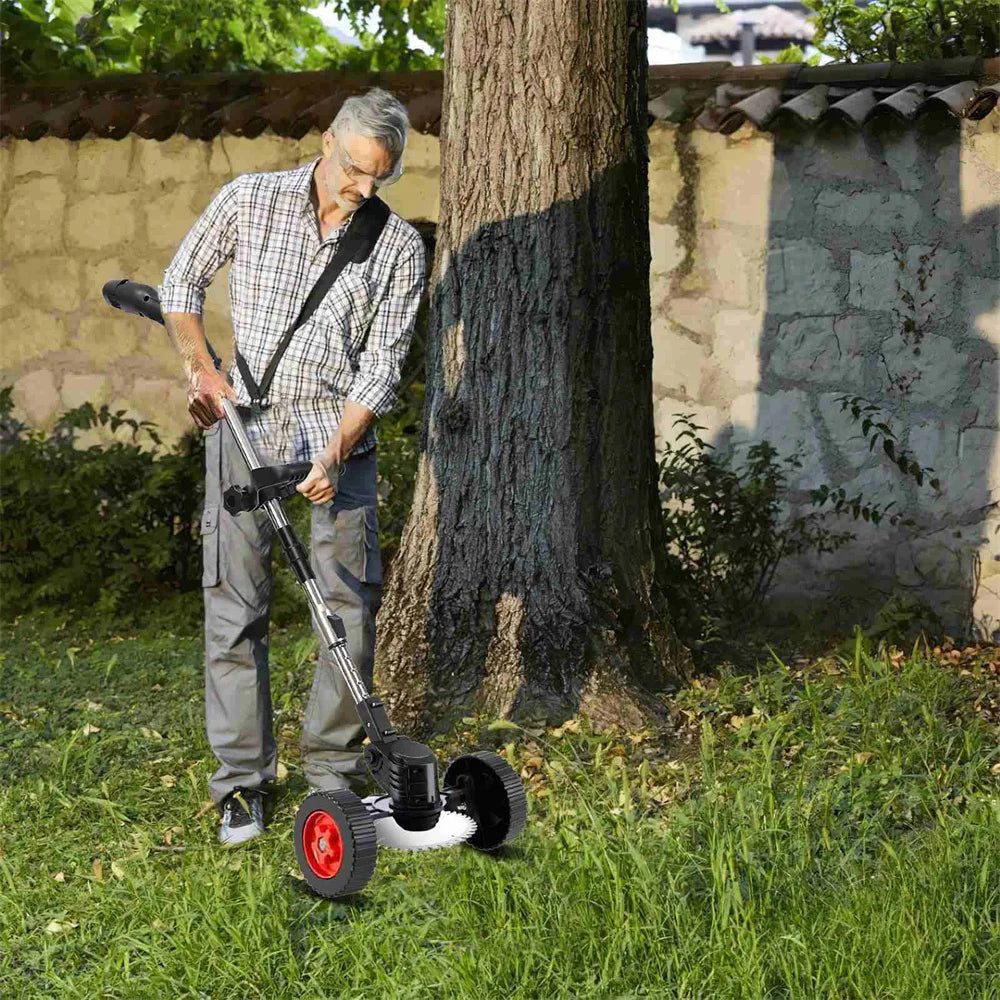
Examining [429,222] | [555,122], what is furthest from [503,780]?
[429,222]

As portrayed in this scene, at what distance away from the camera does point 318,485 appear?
3.77 m

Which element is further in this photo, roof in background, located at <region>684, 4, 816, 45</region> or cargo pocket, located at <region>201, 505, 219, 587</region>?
roof in background, located at <region>684, 4, 816, 45</region>

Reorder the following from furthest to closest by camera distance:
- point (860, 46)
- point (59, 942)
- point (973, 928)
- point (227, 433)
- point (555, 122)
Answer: point (860, 46) → point (555, 122) → point (227, 433) → point (59, 942) → point (973, 928)

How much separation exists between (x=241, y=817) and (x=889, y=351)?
11.9ft

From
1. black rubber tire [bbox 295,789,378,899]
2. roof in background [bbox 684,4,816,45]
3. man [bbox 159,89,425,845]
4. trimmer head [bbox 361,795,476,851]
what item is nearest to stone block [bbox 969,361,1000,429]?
man [bbox 159,89,425,845]

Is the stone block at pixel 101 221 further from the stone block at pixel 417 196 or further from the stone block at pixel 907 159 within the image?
the stone block at pixel 907 159

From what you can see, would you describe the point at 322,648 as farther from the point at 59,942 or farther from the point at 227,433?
the point at 59,942

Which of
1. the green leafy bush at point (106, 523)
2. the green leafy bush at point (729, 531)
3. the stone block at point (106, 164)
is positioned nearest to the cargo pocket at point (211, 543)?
the green leafy bush at point (729, 531)

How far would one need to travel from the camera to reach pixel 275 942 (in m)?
3.48

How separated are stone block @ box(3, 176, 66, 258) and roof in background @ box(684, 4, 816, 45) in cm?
2612

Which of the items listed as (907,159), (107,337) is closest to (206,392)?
(907,159)

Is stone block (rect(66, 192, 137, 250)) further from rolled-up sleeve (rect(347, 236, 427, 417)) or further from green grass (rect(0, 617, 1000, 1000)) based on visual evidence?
rolled-up sleeve (rect(347, 236, 427, 417))

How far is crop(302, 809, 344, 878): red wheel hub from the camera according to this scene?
11.7ft

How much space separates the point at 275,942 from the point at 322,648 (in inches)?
34.8
